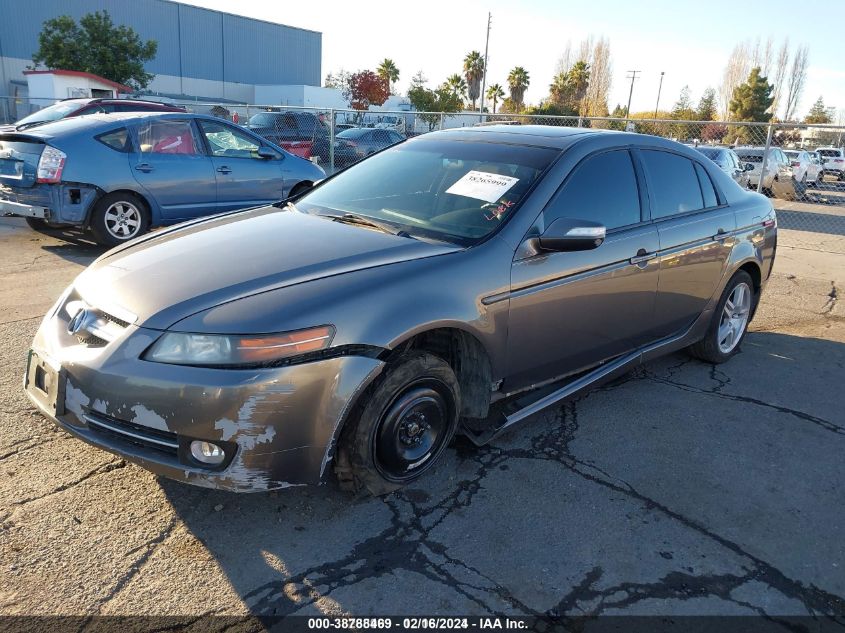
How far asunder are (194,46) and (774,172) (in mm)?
50467

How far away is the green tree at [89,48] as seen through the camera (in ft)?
108

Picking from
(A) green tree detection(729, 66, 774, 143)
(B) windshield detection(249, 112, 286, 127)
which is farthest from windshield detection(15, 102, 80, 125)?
(A) green tree detection(729, 66, 774, 143)

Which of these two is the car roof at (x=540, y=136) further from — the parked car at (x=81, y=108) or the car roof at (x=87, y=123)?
the parked car at (x=81, y=108)

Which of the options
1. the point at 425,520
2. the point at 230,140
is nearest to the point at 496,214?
the point at 425,520

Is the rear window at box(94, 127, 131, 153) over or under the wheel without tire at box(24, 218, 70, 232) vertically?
over

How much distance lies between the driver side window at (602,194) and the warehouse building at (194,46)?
1880 inches

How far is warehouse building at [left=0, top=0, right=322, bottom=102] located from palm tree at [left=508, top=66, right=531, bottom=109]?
1990 centimetres

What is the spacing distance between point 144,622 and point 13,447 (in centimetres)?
153

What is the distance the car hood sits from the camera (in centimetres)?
266

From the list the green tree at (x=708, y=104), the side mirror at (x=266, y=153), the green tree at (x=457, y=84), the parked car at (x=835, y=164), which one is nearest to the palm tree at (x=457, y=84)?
the green tree at (x=457, y=84)

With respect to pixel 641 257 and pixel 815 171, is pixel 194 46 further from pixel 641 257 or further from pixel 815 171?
pixel 641 257

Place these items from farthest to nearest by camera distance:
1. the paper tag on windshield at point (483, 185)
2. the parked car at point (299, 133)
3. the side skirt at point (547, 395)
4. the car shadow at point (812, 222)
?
the parked car at point (299, 133) → the car shadow at point (812, 222) → the paper tag on windshield at point (483, 185) → the side skirt at point (547, 395)

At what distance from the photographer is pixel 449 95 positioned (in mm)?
56531

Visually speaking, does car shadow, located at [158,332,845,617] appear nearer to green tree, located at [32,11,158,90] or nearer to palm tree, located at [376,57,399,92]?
green tree, located at [32,11,158,90]
